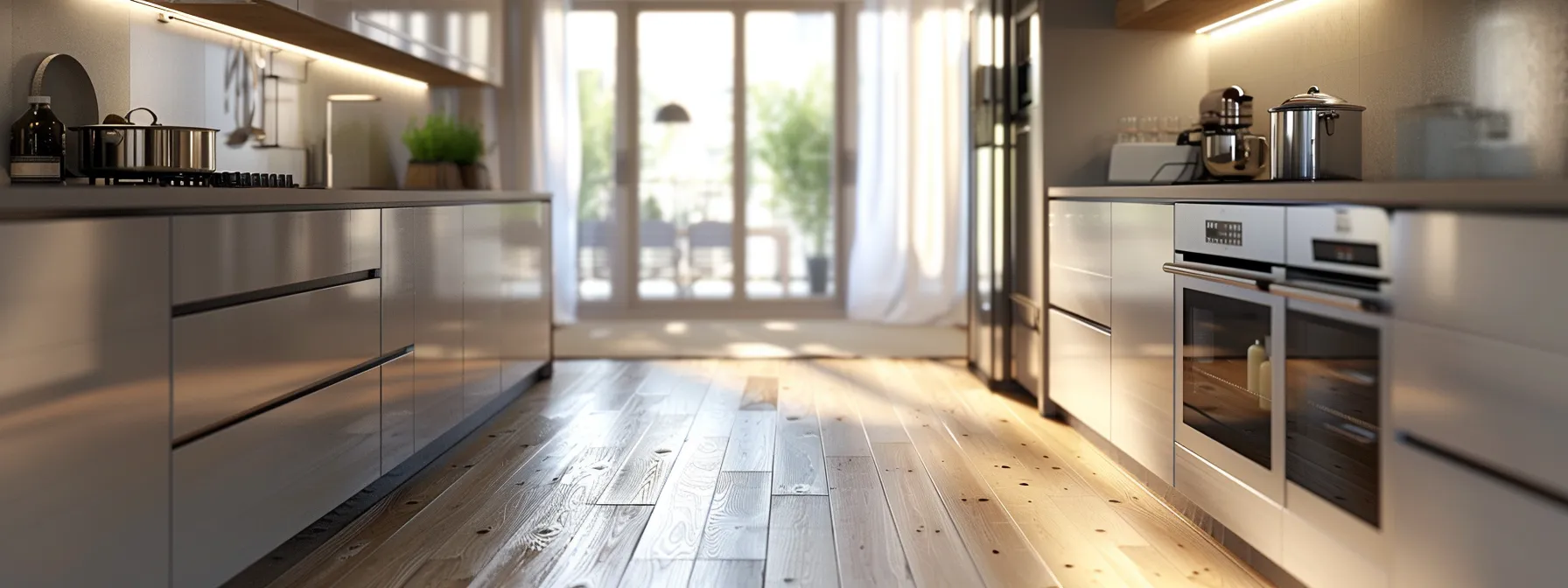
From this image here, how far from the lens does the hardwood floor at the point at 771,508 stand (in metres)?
2.50

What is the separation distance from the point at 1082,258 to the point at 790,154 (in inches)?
145

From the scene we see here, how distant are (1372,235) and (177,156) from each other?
2.40 meters

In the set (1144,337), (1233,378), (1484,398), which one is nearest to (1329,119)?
(1144,337)

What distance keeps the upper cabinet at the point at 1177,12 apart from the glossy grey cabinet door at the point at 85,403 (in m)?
2.95

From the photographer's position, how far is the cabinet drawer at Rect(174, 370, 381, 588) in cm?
207

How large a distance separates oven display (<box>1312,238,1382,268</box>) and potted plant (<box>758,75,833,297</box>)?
521cm

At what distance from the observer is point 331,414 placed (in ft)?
8.87

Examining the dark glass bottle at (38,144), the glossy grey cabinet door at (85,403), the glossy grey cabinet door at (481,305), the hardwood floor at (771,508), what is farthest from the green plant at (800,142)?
the glossy grey cabinet door at (85,403)

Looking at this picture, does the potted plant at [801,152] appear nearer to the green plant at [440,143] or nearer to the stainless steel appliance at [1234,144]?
the green plant at [440,143]

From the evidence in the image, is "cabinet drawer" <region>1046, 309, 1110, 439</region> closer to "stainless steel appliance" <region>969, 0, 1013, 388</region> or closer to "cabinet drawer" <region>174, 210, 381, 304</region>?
"stainless steel appliance" <region>969, 0, 1013, 388</region>

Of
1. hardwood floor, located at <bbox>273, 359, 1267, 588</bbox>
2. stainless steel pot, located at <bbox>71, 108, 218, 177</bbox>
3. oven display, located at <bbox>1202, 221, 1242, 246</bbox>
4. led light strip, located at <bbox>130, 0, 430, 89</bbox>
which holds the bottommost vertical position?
hardwood floor, located at <bbox>273, 359, 1267, 588</bbox>

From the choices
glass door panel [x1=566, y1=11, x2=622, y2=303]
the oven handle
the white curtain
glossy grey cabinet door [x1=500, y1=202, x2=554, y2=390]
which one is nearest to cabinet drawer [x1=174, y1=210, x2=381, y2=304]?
glossy grey cabinet door [x1=500, y1=202, x2=554, y2=390]

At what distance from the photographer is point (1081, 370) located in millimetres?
3801

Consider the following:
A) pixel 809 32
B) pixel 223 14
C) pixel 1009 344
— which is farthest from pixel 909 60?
pixel 223 14
